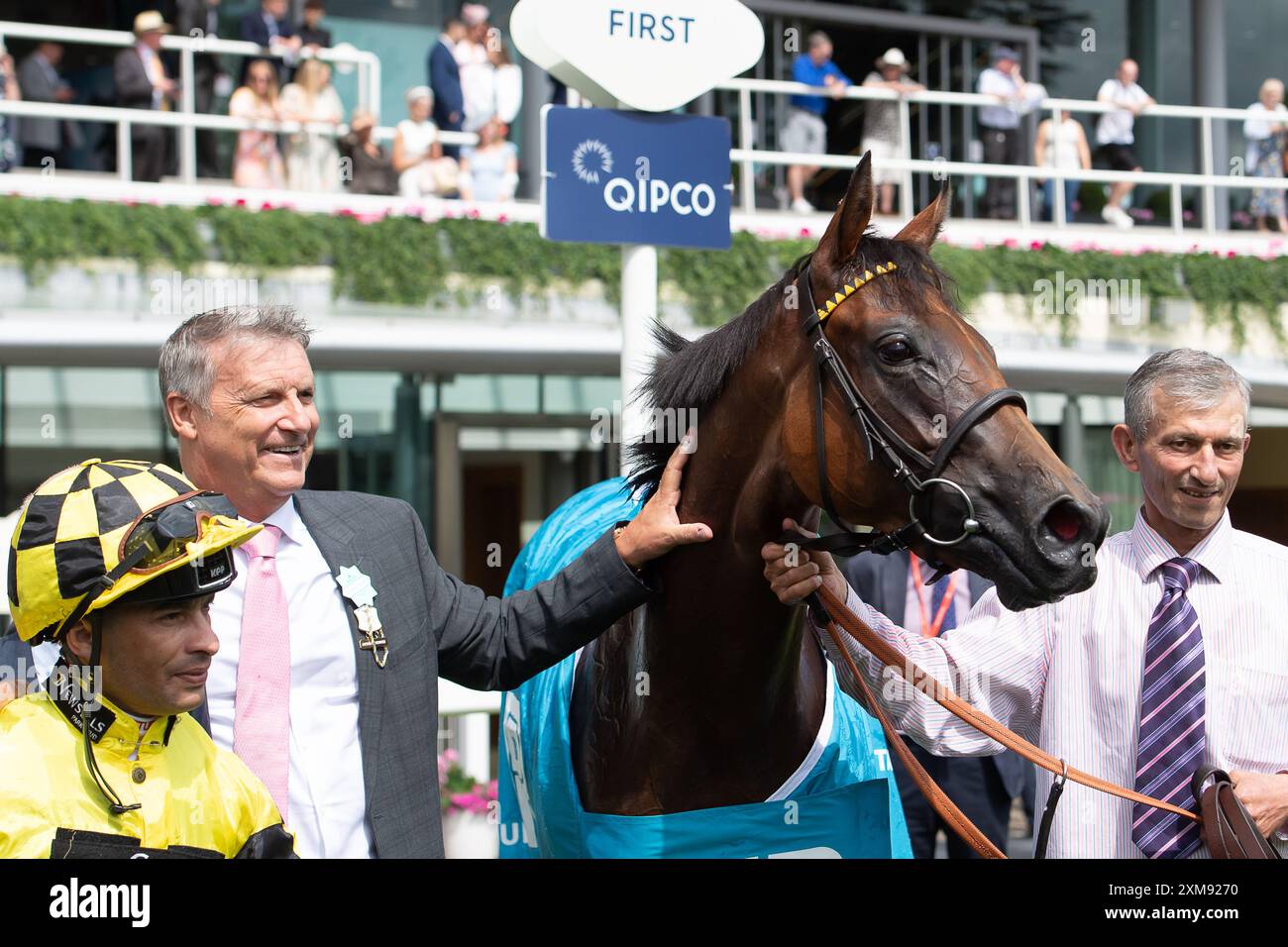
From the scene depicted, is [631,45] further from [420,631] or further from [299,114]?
[299,114]

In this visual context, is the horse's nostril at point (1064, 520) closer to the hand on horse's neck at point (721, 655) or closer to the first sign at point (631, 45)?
the hand on horse's neck at point (721, 655)

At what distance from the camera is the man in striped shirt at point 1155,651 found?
2.00 m

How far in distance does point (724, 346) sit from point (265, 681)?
3.18 feet

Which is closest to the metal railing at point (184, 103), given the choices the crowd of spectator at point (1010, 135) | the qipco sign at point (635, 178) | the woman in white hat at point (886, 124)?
the crowd of spectator at point (1010, 135)

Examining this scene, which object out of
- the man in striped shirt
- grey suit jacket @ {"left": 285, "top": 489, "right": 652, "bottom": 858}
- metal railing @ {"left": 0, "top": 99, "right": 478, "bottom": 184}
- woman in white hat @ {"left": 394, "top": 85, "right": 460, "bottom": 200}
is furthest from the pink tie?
woman in white hat @ {"left": 394, "top": 85, "right": 460, "bottom": 200}

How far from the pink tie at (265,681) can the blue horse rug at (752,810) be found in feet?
2.40

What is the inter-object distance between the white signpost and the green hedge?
437 centimetres

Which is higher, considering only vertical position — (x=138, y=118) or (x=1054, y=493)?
(x=138, y=118)

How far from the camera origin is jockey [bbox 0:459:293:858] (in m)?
1.45

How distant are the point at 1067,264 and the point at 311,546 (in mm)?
8581

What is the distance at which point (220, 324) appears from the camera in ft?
6.49

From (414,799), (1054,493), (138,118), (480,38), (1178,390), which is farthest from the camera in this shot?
(480,38)
